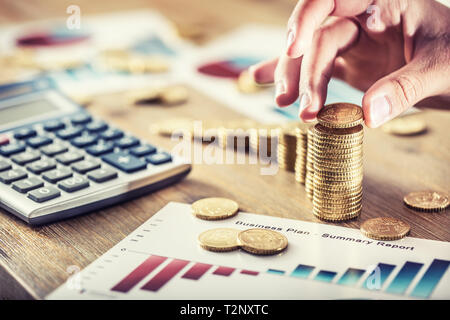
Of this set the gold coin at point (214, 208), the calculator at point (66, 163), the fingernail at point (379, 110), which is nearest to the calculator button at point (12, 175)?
the calculator at point (66, 163)

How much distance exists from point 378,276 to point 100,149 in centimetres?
41

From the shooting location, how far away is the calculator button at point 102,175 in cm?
77

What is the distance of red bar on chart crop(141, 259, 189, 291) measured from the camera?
1.98ft

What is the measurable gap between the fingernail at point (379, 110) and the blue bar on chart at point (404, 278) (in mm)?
160

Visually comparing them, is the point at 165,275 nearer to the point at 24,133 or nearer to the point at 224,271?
the point at 224,271

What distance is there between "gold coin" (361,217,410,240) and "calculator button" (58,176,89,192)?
33cm

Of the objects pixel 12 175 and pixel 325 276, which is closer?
pixel 325 276

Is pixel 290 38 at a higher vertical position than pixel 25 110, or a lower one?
higher

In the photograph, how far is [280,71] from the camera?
2.74 ft

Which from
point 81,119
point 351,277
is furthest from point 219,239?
point 81,119

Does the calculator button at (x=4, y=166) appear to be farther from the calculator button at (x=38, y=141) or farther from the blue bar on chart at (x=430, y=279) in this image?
the blue bar on chart at (x=430, y=279)

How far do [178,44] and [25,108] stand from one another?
1.83 ft

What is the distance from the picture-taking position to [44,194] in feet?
2.40

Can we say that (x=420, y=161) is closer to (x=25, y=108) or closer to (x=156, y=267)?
(x=156, y=267)
